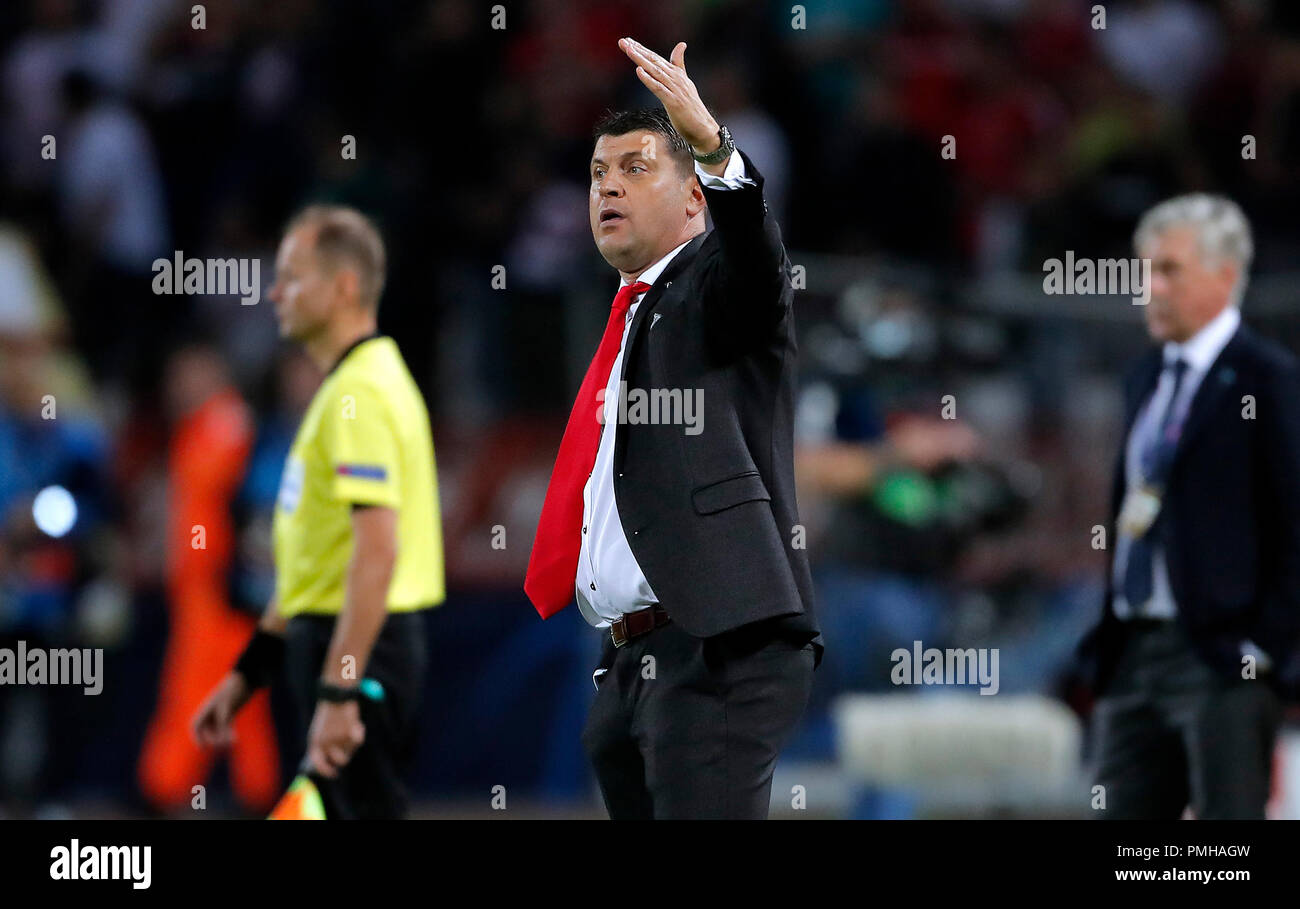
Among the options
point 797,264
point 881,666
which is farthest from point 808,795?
point 797,264

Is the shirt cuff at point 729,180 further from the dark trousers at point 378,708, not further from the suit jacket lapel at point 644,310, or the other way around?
the dark trousers at point 378,708

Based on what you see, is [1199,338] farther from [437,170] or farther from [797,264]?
[437,170]

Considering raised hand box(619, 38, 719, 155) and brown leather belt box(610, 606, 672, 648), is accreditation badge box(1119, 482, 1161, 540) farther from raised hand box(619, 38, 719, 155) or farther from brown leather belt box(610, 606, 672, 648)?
raised hand box(619, 38, 719, 155)

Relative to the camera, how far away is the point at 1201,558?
5.64m

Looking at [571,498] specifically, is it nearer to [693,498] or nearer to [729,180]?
[693,498]

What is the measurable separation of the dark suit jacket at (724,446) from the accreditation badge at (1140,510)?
182cm

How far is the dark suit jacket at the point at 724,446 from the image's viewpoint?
412cm

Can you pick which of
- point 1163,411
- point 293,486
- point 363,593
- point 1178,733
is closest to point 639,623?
point 363,593

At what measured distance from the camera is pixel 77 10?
465 inches

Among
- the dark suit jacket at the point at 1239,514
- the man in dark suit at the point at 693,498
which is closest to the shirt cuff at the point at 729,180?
the man in dark suit at the point at 693,498

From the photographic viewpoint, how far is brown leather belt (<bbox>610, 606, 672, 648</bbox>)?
4324 mm

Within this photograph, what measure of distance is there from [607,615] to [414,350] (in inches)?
214

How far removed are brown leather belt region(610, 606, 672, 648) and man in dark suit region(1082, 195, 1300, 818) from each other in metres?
2.06

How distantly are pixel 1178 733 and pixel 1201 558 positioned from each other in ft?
1.80
